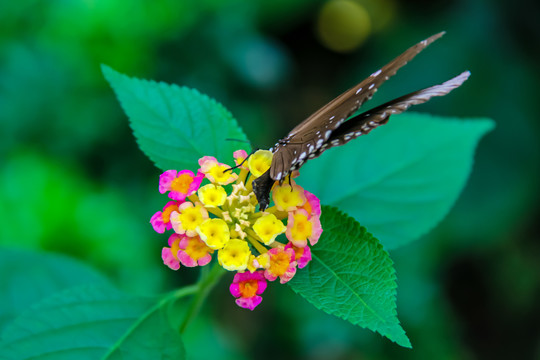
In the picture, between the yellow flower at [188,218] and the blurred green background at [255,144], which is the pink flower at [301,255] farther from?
the blurred green background at [255,144]

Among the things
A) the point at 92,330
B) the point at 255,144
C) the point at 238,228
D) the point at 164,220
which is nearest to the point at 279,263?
the point at 238,228

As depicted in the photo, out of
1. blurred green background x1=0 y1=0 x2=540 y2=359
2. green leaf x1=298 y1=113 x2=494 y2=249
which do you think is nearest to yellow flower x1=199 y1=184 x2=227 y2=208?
green leaf x1=298 y1=113 x2=494 y2=249

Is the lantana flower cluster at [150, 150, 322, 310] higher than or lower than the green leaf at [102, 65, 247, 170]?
lower

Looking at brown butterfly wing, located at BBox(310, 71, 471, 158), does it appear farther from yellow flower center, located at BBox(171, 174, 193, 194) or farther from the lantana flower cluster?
yellow flower center, located at BBox(171, 174, 193, 194)

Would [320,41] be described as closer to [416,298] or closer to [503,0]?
[503,0]

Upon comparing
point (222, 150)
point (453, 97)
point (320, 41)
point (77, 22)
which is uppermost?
point (77, 22)

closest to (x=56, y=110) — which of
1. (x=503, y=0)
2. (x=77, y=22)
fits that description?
(x=77, y=22)
